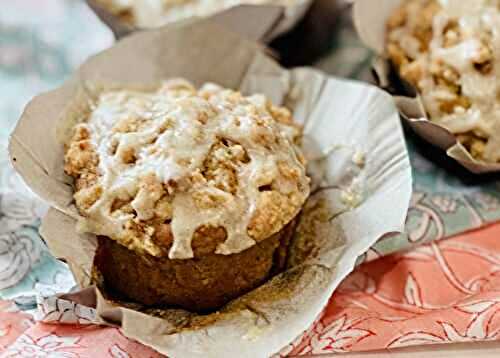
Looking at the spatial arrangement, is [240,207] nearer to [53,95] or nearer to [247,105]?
[247,105]

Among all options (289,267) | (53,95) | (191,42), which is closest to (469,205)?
(289,267)

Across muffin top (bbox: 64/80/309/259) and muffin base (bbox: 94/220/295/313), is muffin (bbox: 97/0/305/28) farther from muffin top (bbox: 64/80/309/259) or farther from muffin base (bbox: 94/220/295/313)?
muffin base (bbox: 94/220/295/313)

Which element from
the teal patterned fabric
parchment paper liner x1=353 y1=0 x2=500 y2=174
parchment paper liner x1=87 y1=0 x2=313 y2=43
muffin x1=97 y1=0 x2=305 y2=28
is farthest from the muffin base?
muffin x1=97 y1=0 x2=305 y2=28

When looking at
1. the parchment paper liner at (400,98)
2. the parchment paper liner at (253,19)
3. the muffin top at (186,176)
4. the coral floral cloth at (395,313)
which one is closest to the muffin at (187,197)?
the muffin top at (186,176)

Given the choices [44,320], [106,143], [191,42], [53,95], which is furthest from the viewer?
[191,42]

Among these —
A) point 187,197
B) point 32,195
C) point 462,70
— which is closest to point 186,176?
point 187,197

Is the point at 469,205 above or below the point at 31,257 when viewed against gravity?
below
